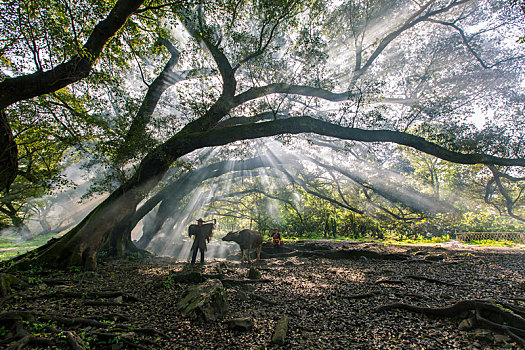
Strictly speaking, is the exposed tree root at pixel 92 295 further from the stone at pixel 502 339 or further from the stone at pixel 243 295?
the stone at pixel 502 339


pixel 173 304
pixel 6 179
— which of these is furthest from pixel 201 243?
pixel 6 179

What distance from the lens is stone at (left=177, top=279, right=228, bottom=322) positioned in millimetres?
3656

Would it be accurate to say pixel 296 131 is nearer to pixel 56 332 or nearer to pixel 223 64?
pixel 223 64

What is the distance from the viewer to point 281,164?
16938 mm

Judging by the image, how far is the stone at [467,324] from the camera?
3092 millimetres

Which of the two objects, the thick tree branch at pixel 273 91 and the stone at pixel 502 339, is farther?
the thick tree branch at pixel 273 91

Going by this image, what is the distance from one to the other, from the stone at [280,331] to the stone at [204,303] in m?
1.02

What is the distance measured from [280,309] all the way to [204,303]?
1.39 m

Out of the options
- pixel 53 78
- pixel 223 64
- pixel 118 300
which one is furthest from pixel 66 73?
pixel 223 64

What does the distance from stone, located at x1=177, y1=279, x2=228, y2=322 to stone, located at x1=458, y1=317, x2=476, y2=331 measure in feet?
11.3

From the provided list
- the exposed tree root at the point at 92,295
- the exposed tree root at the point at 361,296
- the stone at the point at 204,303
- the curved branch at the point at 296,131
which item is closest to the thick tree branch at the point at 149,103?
the curved branch at the point at 296,131

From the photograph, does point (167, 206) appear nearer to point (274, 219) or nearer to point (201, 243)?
point (201, 243)

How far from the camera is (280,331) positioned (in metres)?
3.17

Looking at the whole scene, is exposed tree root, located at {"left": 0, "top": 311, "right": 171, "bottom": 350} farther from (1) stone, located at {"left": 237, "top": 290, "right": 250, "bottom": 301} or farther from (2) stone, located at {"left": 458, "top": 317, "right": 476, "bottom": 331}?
(2) stone, located at {"left": 458, "top": 317, "right": 476, "bottom": 331}
